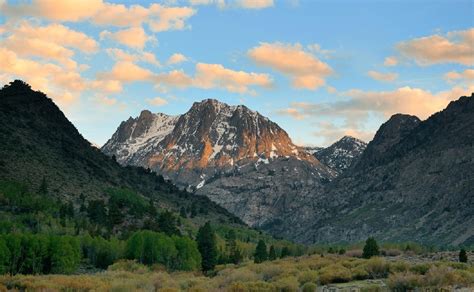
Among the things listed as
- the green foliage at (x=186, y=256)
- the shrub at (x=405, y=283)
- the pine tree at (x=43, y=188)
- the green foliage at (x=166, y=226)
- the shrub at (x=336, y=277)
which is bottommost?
the green foliage at (x=186, y=256)

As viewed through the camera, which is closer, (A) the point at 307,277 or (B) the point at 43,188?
(A) the point at 307,277

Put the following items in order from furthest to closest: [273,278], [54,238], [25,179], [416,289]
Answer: [25,179], [54,238], [273,278], [416,289]

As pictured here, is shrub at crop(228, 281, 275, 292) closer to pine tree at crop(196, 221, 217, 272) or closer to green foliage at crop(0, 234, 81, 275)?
green foliage at crop(0, 234, 81, 275)

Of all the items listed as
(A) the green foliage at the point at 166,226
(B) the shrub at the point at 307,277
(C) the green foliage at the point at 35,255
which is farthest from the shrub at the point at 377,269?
(A) the green foliage at the point at 166,226

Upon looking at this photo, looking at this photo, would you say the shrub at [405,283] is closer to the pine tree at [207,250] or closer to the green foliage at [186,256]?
the pine tree at [207,250]

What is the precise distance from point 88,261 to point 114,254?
589cm

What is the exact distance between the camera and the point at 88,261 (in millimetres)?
123938

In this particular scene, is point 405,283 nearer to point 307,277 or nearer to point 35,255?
point 307,277


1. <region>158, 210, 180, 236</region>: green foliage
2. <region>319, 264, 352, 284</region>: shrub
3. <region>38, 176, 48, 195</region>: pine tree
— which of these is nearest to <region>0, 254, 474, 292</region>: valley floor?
<region>319, 264, 352, 284</region>: shrub

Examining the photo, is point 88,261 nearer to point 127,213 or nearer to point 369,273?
point 127,213

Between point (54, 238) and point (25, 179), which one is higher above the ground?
point (25, 179)

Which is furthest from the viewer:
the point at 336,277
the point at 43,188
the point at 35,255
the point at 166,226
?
the point at 43,188

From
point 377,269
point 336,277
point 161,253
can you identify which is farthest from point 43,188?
point 377,269

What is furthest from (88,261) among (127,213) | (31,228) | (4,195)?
(127,213)
